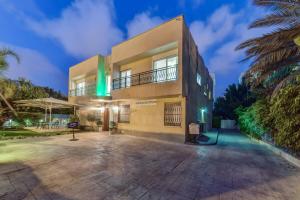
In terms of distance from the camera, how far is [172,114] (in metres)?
12.1

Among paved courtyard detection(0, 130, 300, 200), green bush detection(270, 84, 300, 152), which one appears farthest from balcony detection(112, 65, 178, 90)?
paved courtyard detection(0, 130, 300, 200)

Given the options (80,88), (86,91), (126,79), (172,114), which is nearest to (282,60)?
(172,114)

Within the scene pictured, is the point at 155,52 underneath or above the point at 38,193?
above

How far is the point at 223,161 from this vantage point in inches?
273

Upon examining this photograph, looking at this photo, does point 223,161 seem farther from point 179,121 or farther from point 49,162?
point 49,162

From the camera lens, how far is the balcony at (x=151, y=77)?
12.0 m

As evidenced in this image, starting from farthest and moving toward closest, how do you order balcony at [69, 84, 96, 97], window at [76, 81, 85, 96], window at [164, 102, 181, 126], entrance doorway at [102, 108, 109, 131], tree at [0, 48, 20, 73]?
window at [76, 81, 85, 96] → balcony at [69, 84, 96, 97] → entrance doorway at [102, 108, 109, 131] → window at [164, 102, 181, 126] → tree at [0, 48, 20, 73]

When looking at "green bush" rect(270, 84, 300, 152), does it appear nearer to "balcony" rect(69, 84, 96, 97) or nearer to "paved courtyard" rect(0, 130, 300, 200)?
"paved courtyard" rect(0, 130, 300, 200)

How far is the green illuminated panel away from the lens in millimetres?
17219

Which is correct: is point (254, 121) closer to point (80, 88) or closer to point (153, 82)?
point (153, 82)

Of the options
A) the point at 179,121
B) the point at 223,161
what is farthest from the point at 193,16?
the point at 223,161

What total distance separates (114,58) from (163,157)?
10.8 m

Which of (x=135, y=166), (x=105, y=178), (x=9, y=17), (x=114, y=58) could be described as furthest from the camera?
(x=9, y=17)

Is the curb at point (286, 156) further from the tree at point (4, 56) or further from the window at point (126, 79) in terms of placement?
the tree at point (4, 56)
